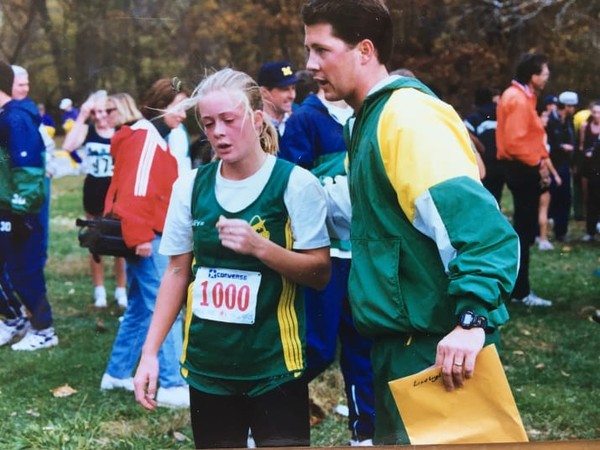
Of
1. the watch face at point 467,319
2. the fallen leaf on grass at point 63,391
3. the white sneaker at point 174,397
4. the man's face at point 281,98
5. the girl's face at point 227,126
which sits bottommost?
the white sneaker at point 174,397

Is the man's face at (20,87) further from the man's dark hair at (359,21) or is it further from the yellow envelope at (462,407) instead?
the yellow envelope at (462,407)

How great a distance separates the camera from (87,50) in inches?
104

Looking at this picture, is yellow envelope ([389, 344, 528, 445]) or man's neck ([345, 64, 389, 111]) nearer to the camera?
yellow envelope ([389, 344, 528, 445])

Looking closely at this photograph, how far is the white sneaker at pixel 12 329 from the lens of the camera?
2.77 m

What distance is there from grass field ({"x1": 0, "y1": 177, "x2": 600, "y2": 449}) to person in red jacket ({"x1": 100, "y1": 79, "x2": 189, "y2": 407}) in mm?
99

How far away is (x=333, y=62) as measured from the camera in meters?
1.97

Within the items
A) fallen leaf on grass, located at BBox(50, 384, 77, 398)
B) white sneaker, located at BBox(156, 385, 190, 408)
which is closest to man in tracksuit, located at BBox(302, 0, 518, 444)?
fallen leaf on grass, located at BBox(50, 384, 77, 398)

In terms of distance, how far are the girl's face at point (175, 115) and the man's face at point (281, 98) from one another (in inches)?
10.7

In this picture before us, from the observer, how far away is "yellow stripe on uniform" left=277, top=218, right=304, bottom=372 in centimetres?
213

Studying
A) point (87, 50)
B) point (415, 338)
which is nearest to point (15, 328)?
point (87, 50)

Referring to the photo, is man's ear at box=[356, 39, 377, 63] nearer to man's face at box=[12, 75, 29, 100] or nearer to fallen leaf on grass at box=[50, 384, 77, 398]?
man's face at box=[12, 75, 29, 100]

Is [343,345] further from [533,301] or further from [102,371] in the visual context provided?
[533,301]

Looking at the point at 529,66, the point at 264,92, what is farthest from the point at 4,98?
the point at 529,66

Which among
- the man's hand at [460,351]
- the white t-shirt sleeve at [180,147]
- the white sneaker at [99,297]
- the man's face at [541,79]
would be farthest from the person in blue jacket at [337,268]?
the man's hand at [460,351]
